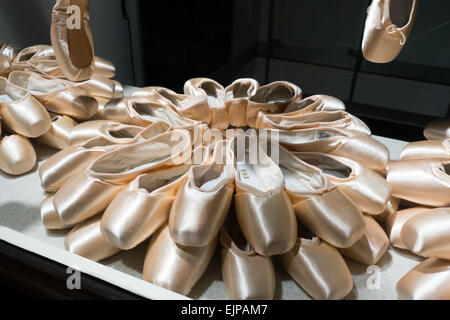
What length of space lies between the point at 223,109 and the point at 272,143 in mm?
214

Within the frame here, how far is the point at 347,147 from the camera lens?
0.70 metres

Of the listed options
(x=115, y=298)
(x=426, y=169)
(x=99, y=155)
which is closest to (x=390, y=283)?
(x=426, y=169)

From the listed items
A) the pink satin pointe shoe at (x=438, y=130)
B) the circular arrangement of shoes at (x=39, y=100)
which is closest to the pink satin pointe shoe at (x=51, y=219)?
the circular arrangement of shoes at (x=39, y=100)

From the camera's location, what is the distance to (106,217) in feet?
1.78

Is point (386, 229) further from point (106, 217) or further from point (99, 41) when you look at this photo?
point (99, 41)

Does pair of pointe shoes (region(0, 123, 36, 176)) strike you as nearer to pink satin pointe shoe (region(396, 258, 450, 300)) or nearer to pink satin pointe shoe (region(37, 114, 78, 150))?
pink satin pointe shoe (region(37, 114, 78, 150))

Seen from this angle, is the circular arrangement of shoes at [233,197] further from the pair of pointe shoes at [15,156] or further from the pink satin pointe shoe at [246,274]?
the pair of pointe shoes at [15,156]

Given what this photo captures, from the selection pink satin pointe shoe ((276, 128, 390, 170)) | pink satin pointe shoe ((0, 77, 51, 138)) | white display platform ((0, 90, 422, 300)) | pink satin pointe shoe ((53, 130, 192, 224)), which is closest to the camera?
white display platform ((0, 90, 422, 300))

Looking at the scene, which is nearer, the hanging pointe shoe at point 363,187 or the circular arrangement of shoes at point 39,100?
the hanging pointe shoe at point 363,187

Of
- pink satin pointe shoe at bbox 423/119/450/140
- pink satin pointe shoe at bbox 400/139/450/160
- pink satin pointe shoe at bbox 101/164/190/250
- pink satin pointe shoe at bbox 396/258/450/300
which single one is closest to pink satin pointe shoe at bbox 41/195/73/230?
pink satin pointe shoe at bbox 101/164/190/250

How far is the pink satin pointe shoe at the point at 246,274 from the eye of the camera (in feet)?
1.63

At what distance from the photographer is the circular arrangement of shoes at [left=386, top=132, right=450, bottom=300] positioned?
50 cm

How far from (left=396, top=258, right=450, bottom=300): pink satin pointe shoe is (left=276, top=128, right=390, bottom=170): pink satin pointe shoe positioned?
23cm

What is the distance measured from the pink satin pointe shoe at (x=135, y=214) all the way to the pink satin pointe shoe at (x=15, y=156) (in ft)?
1.19
